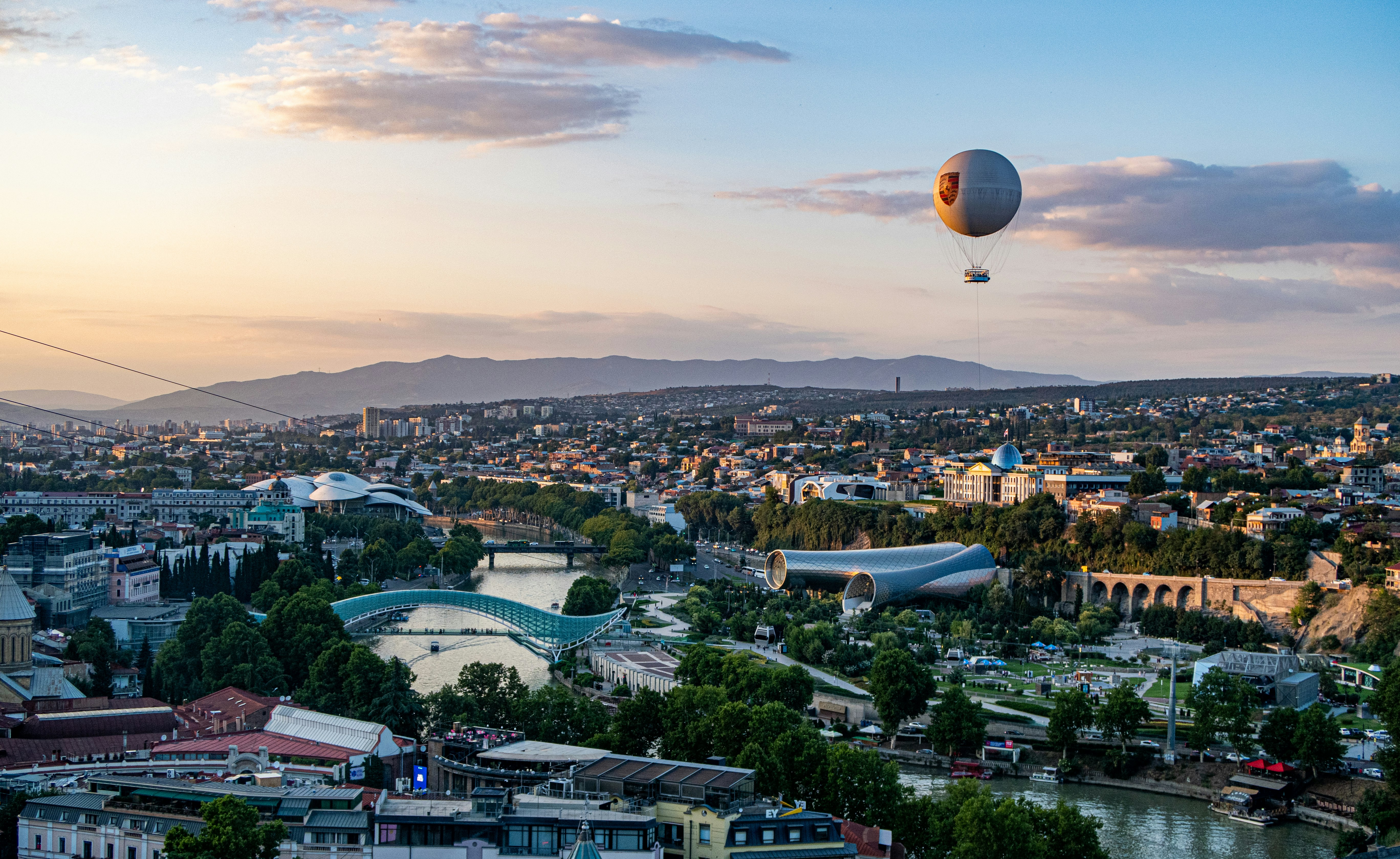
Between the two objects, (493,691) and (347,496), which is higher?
(493,691)

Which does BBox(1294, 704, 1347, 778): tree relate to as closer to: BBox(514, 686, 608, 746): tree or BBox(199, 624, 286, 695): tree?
BBox(514, 686, 608, 746): tree

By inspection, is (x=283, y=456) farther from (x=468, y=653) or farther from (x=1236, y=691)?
(x=1236, y=691)

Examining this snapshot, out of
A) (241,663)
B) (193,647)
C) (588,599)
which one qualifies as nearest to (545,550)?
(588,599)

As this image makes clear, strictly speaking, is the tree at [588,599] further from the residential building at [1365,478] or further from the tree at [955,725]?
the residential building at [1365,478]

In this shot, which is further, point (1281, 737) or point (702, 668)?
point (702, 668)

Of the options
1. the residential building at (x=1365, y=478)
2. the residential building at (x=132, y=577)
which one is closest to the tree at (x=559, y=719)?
the residential building at (x=132, y=577)

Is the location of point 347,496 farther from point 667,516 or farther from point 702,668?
point 702,668
